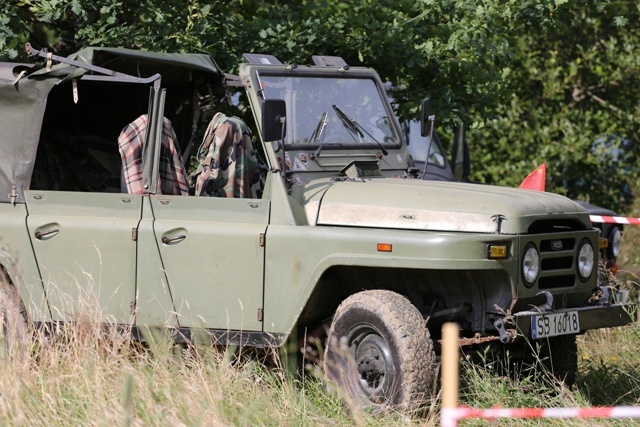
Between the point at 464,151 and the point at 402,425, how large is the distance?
6012mm

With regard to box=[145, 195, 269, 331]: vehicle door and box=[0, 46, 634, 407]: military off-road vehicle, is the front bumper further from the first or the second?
box=[145, 195, 269, 331]: vehicle door

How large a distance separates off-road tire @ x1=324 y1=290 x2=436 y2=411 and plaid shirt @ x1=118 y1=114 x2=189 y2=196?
1.37 m

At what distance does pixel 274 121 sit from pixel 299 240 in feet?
2.05

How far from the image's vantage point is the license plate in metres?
5.79

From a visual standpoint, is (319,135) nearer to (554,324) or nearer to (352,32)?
(554,324)

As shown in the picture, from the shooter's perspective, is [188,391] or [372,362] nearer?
[188,391]

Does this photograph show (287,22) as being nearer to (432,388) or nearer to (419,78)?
(419,78)

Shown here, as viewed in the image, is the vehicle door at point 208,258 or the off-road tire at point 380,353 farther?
the vehicle door at point 208,258

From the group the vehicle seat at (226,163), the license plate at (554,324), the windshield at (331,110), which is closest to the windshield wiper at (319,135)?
the windshield at (331,110)

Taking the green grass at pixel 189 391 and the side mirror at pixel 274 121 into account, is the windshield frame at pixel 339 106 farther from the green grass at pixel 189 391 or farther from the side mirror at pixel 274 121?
the green grass at pixel 189 391

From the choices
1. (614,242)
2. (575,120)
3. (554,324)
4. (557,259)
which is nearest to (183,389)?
(554,324)

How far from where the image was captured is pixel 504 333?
18.9 ft

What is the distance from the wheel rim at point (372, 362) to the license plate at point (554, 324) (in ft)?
2.34

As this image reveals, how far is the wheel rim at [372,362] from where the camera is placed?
5852 mm
